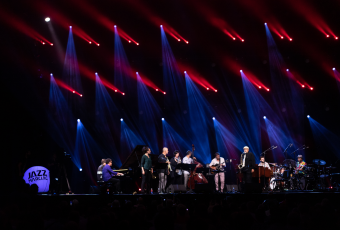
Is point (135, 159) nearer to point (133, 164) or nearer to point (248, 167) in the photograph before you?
point (133, 164)

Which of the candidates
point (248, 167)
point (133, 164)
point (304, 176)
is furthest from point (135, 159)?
point (304, 176)

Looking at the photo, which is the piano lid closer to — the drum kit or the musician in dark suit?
the musician in dark suit

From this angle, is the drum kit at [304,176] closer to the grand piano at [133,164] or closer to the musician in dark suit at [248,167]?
the musician in dark suit at [248,167]

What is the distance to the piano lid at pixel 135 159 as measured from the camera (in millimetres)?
12477

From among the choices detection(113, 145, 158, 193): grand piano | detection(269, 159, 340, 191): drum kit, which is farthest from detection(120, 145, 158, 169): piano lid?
detection(269, 159, 340, 191): drum kit

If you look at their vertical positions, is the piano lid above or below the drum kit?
above

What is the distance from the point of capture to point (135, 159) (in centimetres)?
1273

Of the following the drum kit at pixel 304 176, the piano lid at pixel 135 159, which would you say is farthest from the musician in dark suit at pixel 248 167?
the piano lid at pixel 135 159

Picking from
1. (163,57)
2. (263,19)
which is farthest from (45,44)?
(263,19)

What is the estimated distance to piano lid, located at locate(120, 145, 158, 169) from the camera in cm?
1248

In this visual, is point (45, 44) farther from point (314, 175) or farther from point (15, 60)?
point (314, 175)

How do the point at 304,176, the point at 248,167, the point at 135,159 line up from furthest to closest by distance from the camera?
1. the point at 304,176
2. the point at 135,159
3. the point at 248,167

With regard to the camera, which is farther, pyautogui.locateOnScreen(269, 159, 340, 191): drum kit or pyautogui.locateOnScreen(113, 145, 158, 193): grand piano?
pyautogui.locateOnScreen(269, 159, 340, 191): drum kit

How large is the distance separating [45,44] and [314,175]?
13199 mm
